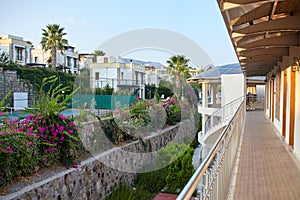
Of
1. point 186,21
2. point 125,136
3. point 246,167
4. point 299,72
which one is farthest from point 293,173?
point 186,21

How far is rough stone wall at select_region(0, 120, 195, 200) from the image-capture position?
18.3ft

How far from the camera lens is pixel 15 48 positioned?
104ft

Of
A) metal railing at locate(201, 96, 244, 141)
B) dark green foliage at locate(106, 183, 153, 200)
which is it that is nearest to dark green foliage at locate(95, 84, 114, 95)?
metal railing at locate(201, 96, 244, 141)

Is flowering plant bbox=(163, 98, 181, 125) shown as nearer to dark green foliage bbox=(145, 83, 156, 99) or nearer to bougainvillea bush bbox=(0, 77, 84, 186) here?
dark green foliage bbox=(145, 83, 156, 99)

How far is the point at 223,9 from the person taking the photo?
134 inches

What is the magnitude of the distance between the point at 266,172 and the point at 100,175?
4.35 metres

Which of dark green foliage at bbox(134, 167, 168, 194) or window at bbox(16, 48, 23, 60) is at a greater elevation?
window at bbox(16, 48, 23, 60)

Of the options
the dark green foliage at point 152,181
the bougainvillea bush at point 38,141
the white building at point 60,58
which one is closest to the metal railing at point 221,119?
the dark green foliage at point 152,181

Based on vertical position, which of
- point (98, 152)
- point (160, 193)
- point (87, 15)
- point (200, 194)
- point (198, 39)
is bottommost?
point (160, 193)

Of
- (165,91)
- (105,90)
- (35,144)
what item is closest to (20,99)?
(105,90)

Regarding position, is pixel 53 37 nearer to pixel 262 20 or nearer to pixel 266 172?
pixel 262 20

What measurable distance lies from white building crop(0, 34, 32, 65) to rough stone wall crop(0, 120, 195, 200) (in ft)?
75.8

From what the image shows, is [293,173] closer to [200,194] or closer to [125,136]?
[200,194]

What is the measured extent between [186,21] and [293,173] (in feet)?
39.8
